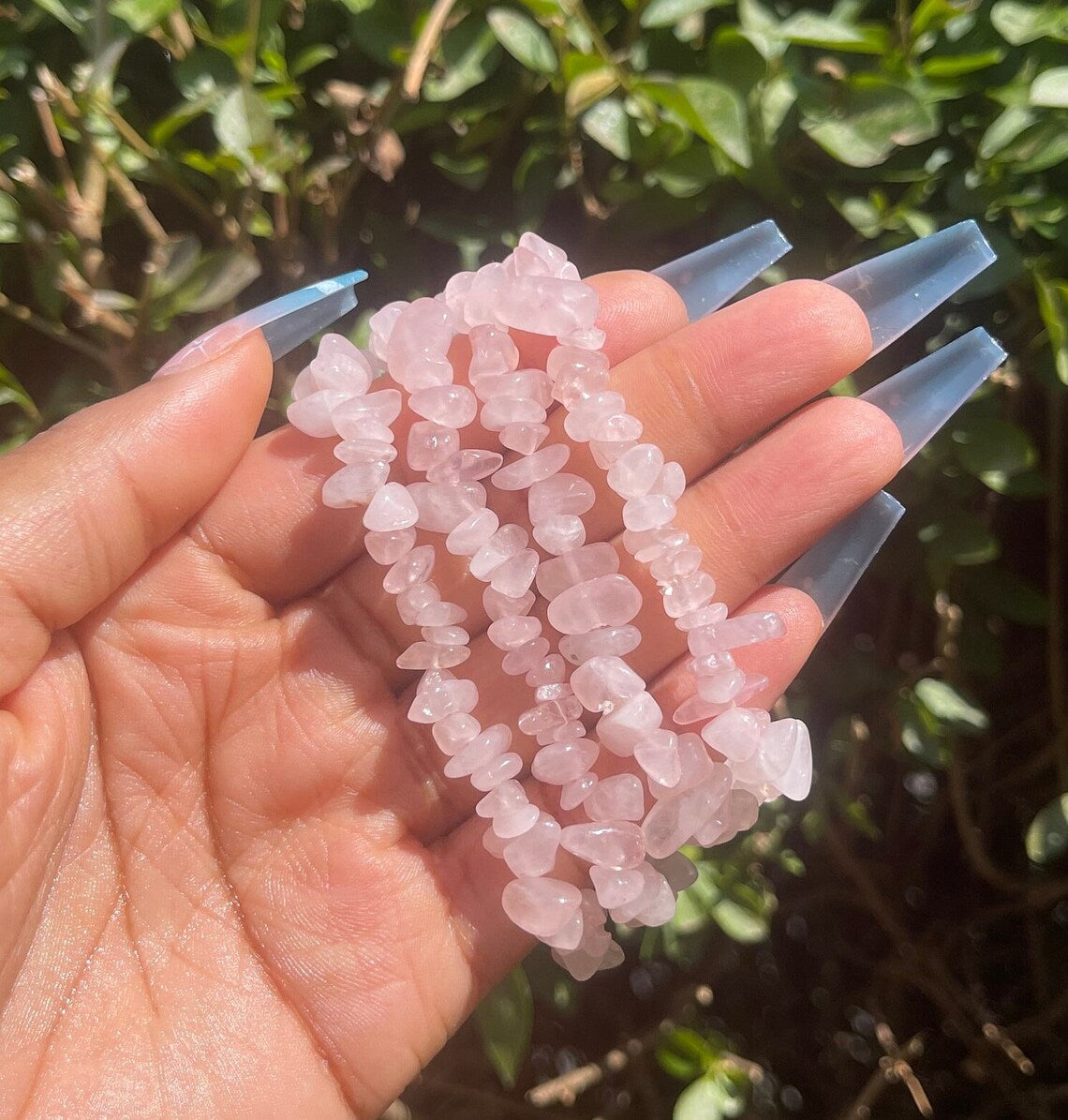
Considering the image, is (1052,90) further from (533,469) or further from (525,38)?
(533,469)

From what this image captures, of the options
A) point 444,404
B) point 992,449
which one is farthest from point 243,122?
point 992,449

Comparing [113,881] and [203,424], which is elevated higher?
[203,424]

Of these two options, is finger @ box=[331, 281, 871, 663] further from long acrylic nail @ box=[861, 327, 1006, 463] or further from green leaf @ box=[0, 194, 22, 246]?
green leaf @ box=[0, 194, 22, 246]

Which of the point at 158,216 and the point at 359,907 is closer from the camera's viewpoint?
the point at 359,907

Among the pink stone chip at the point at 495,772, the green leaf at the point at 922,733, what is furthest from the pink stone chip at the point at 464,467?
the green leaf at the point at 922,733

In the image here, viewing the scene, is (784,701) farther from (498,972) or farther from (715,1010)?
(715,1010)

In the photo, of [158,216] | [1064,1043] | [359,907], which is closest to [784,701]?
[359,907]
